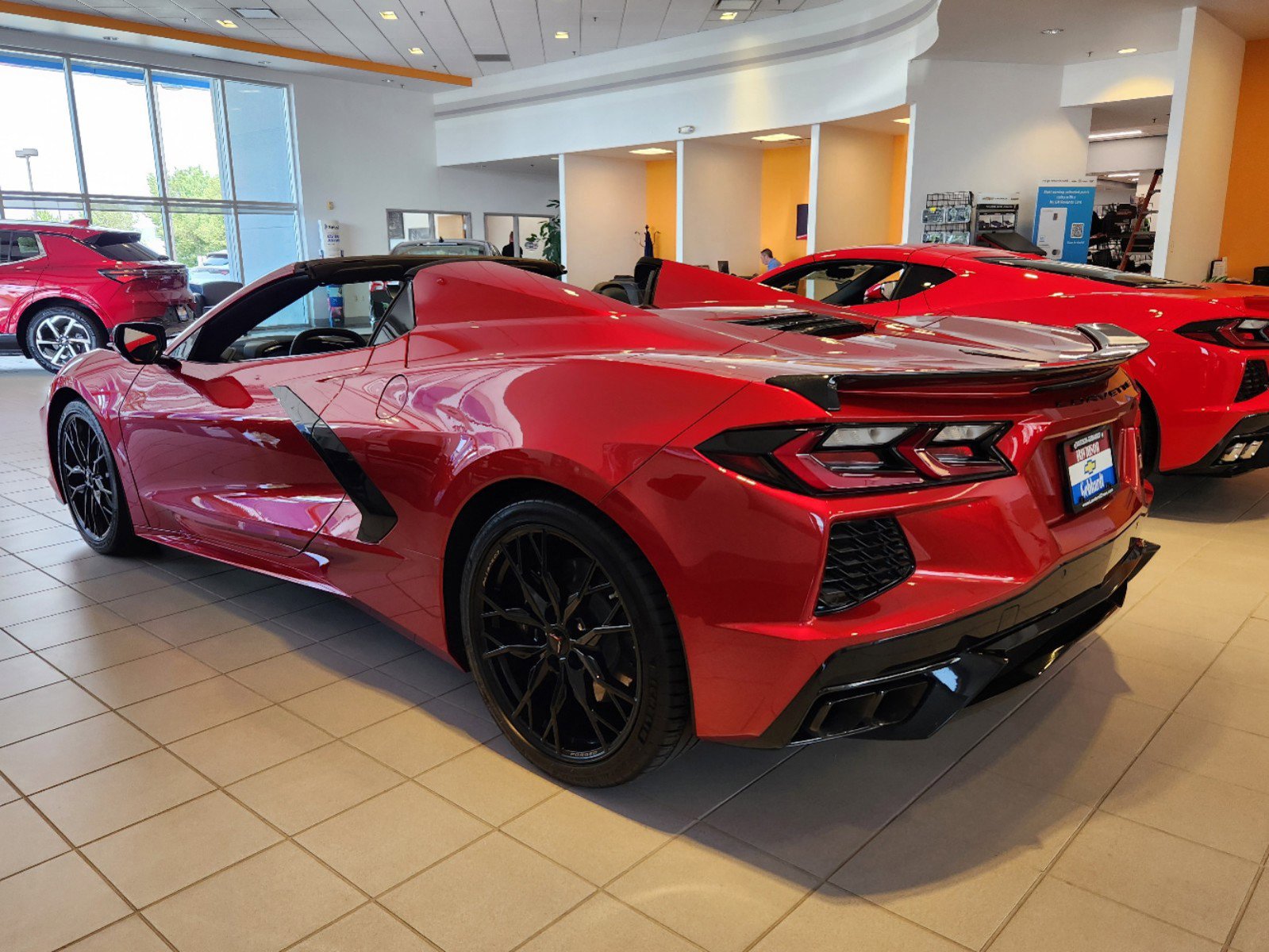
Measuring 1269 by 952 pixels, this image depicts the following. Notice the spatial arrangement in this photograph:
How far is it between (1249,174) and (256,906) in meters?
10.6

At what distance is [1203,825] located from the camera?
1.81 meters

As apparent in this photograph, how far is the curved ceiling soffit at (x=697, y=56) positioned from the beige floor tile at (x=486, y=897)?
9.06 metres

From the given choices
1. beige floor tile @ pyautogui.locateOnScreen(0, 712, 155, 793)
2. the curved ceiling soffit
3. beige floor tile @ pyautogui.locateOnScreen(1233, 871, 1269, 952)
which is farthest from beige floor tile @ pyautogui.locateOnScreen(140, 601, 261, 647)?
the curved ceiling soffit

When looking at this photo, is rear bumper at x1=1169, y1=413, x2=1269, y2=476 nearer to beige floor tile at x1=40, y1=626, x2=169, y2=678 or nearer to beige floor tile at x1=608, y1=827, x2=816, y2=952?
beige floor tile at x1=608, y1=827, x2=816, y2=952

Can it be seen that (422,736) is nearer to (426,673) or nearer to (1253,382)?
(426,673)

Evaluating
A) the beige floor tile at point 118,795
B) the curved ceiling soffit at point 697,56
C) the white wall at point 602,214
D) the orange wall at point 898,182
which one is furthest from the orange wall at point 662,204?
the beige floor tile at point 118,795

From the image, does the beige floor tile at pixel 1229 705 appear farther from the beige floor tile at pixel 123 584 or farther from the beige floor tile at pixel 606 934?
the beige floor tile at pixel 123 584

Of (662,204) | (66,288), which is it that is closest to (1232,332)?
(66,288)

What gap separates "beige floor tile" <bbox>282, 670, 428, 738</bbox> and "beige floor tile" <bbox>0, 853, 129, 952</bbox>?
63 centimetres

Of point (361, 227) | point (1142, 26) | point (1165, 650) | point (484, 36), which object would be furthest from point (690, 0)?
point (1165, 650)

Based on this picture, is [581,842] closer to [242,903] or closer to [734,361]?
[242,903]

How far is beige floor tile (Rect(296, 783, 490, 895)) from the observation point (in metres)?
1.71

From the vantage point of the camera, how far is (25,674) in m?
2.61

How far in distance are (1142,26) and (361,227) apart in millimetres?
14899
